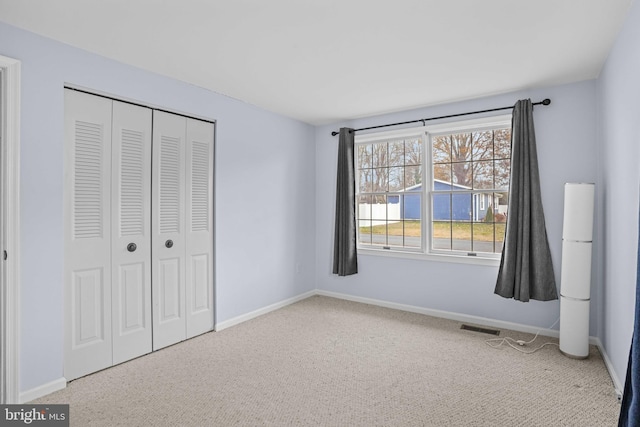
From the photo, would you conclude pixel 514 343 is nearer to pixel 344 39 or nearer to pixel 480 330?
pixel 480 330

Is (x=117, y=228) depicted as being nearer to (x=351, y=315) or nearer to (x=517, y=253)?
(x=351, y=315)

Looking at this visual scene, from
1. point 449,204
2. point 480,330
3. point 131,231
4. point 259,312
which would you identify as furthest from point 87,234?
point 480,330

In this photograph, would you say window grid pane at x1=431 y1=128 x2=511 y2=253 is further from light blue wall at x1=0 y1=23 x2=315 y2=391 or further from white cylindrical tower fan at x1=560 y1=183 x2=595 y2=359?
light blue wall at x1=0 y1=23 x2=315 y2=391

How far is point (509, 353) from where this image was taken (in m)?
3.07

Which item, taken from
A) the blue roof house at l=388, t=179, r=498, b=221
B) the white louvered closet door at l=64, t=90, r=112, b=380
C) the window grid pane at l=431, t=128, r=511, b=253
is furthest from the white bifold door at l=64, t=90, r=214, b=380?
the window grid pane at l=431, t=128, r=511, b=253

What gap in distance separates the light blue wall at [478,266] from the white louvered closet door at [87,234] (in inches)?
111

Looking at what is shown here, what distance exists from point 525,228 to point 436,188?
43.1 inches

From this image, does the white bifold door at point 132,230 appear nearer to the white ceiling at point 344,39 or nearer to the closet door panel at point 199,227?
the closet door panel at point 199,227

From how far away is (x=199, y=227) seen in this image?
11.6 feet

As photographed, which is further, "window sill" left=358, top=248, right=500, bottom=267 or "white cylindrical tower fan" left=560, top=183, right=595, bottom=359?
"window sill" left=358, top=248, right=500, bottom=267

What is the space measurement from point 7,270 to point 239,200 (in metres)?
2.08

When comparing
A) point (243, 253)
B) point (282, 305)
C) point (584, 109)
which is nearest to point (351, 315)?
point (282, 305)

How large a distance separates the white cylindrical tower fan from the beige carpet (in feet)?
0.53

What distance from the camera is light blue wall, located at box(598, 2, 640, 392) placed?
213cm
